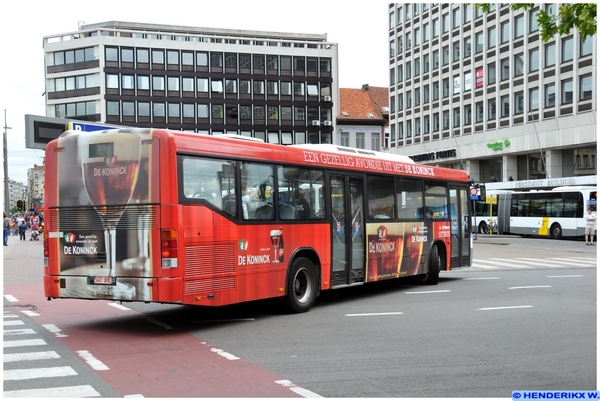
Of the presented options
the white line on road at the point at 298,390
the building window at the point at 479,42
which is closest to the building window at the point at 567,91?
the building window at the point at 479,42

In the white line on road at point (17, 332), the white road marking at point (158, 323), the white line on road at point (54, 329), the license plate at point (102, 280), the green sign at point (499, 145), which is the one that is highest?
the green sign at point (499, 145)

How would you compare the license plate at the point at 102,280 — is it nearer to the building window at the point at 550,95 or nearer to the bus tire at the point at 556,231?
the bus tire at the point at 556,231

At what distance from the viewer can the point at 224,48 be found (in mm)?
92062

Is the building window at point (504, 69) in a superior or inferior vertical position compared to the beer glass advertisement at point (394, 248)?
superior

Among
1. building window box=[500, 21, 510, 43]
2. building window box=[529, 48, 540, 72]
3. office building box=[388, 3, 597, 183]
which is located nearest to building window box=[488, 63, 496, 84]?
office building box=[388, 3, 597, 183]

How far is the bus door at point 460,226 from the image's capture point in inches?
719

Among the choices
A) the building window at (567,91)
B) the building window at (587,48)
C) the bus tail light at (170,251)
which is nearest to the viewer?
the bus tail light at (170,251)

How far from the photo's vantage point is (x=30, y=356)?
881cm

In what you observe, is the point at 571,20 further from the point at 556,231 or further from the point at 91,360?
the point at 556,231

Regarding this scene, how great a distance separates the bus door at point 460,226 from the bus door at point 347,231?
4.55 m

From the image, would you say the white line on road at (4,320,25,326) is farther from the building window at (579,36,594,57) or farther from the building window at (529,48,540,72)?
the building window at (529,48,540,72)

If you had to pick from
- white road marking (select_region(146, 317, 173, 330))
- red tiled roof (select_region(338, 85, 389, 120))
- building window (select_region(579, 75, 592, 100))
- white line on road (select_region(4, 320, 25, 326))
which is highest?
red tiled roof (select_region(338, 85, 389, 120))

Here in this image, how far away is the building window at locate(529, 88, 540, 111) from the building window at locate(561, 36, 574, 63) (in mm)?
4023

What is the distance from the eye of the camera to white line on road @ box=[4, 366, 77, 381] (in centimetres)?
765
